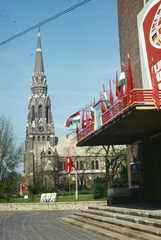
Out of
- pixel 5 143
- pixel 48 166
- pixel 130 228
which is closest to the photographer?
pixel 130 228

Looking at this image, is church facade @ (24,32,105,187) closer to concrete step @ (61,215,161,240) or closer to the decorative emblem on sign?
the decorative emblem on sign

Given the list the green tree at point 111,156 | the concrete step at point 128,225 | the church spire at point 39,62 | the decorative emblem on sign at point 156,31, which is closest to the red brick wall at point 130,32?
the decorative emblem on sign at point 156,31

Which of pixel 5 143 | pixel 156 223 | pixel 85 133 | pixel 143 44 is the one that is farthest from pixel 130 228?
pixel 5 143

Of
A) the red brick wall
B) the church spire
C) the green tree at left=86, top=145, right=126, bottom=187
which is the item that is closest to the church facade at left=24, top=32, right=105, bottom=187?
the church spire

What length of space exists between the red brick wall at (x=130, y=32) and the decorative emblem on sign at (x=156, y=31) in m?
2.54

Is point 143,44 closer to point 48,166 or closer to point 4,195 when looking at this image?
point 4,195

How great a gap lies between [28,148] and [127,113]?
103 m

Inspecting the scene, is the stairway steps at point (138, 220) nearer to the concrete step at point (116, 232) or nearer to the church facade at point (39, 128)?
Result: the concrete step at point (116, 232)

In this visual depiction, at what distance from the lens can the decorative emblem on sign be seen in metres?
18.2

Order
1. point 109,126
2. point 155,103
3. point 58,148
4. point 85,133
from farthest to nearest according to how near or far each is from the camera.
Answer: point 58,148 < point 85,133 < point 109,126 < point 155,103

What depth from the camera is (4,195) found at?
35094 millimetres

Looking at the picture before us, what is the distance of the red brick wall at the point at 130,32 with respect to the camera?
21641 millimetres

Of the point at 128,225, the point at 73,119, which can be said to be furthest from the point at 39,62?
the point at 128,225

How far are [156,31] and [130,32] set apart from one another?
14.9 ft
